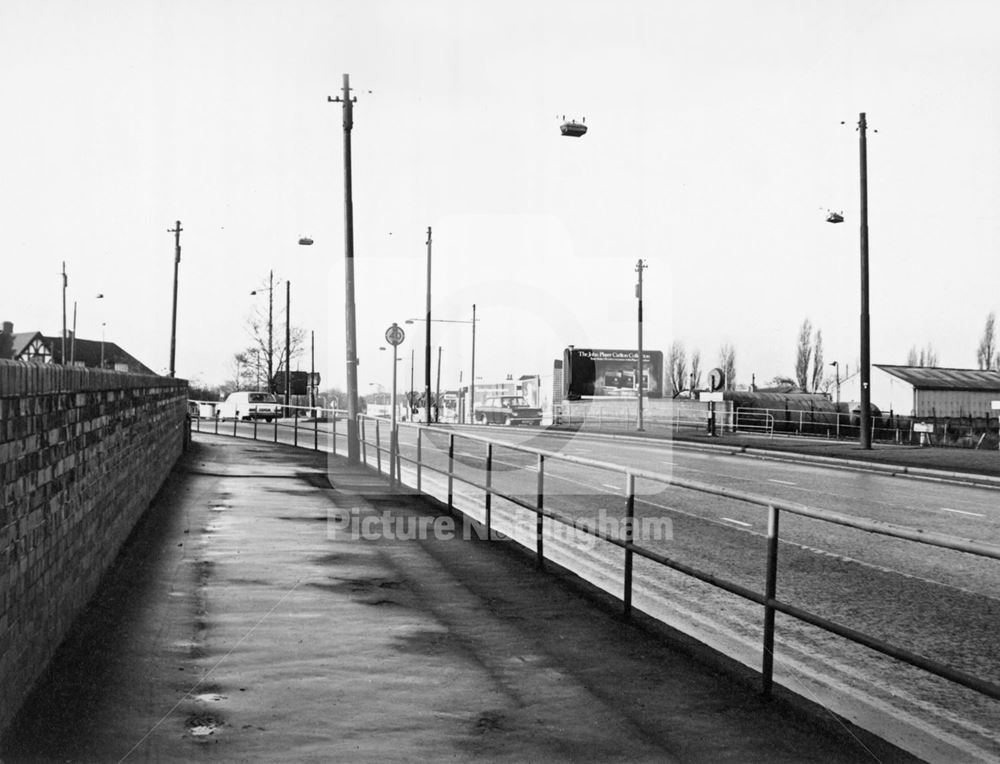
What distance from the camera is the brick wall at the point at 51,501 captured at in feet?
15.4

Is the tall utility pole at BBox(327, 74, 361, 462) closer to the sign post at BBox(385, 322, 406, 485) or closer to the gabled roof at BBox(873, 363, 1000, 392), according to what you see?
the sign post at BBox(385, 322, 406, 485)

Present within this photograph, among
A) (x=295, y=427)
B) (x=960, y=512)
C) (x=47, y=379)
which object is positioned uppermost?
(x=47, y=379)

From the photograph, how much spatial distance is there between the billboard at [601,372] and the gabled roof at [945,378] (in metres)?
15.9

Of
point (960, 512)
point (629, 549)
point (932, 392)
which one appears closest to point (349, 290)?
point (960, 512)

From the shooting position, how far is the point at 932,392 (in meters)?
70.0

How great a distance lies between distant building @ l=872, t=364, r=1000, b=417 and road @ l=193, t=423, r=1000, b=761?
5286 cm

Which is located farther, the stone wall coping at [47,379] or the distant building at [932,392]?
the distant building at [932,392]

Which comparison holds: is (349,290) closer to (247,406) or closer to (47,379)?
(47,379)

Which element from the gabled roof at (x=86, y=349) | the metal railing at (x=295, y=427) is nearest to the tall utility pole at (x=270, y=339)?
the metal railing at (x=295, y=427)

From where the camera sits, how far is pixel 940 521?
46.7ft

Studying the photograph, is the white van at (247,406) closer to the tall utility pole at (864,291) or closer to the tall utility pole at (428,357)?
the tall utility pole at (428,357)

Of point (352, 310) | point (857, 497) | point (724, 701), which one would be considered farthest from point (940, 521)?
point (352, 310)

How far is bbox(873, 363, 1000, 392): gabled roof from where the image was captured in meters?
69.9

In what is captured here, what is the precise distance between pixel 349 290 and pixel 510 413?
5166 cm
